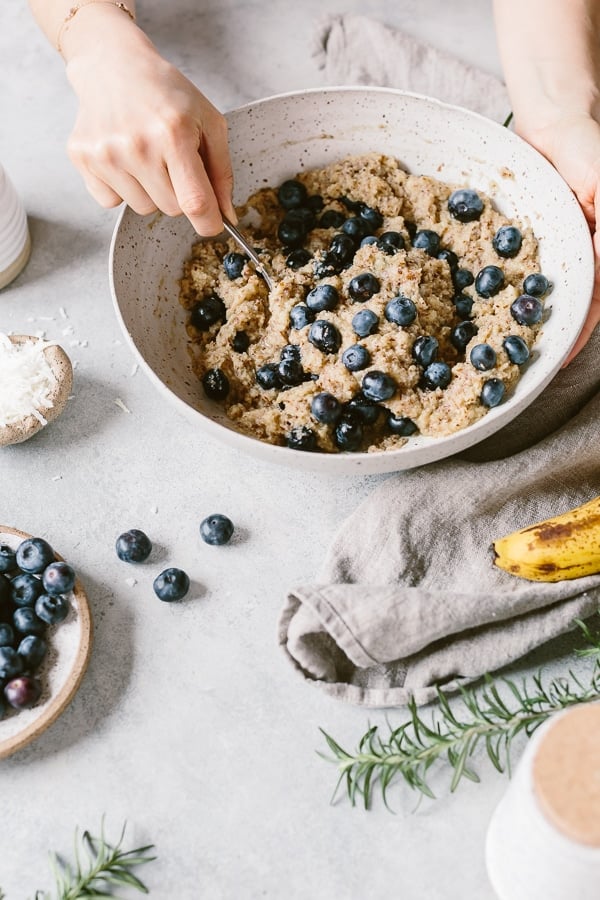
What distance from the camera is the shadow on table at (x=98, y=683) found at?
56.8 inches

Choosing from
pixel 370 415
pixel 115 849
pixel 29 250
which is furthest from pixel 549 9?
pixel 115 849

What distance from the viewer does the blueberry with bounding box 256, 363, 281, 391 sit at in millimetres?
1568

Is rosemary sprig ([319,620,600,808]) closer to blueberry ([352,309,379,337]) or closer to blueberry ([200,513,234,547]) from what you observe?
blueberry ([200,513,234,547])

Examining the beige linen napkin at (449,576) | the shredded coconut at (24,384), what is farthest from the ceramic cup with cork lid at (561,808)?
the shredded coconut at (24,384)

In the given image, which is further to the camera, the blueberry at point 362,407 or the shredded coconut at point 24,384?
the shredded coconut at point 24,384

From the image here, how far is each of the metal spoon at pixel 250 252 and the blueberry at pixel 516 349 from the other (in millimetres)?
441

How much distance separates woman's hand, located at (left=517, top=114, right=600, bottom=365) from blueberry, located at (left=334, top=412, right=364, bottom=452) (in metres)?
0.39

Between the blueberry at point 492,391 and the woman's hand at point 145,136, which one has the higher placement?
the woman's hand at point 145,136

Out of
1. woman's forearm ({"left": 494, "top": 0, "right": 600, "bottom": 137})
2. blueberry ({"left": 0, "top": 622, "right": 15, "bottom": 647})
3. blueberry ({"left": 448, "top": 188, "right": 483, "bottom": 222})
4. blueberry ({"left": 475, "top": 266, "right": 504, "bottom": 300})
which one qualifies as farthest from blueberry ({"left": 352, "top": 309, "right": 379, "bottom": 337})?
blueberry ({"left": 0, "top": 622, "right": 15, "bottom": 647})

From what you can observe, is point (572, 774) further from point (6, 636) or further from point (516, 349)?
point (6, 636)

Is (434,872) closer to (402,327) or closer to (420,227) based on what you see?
(402,327)

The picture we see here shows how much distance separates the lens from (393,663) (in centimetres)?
147

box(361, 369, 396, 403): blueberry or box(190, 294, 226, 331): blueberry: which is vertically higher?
box(190, 294, 226, 331): blueberry

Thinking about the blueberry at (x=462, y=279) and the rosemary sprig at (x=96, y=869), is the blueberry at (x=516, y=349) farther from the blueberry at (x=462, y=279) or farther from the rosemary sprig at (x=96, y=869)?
the rosemary sprig at (x=96, y=869)
